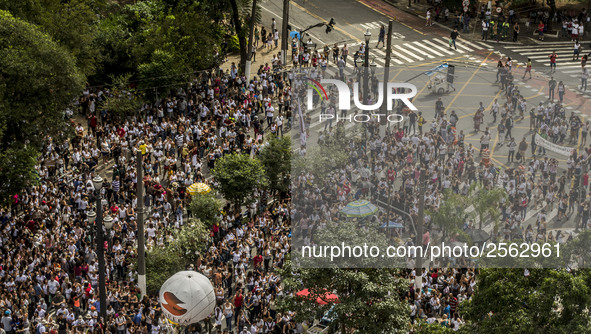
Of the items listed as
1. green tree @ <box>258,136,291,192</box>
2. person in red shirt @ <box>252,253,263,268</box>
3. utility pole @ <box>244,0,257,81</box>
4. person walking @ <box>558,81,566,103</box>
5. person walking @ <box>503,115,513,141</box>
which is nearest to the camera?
person in red shirt @ <box>252,253,263,268</box>

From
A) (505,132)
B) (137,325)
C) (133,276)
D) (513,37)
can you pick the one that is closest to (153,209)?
(133,276)

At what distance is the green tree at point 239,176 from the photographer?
51562mm

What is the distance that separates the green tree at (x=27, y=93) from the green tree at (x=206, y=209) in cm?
819

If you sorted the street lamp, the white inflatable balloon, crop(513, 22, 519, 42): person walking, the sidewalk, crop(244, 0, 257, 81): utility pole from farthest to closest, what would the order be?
the sidewalk, crop(513, 22, 519, 42): person walking, crop(244, 0, 257, 81): utility pole, the white inflatable balloon, the street lamp

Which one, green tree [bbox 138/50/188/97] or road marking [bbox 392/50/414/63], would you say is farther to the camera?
road marking [bbox 392/50/414/63]

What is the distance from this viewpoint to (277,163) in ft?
174

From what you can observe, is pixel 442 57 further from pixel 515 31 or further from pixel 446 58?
pixel 515 31

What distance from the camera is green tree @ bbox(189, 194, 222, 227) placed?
163ft

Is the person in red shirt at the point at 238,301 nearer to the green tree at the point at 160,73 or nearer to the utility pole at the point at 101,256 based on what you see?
the utility pole at the point at 101,256

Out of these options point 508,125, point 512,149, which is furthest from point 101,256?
point 508,125

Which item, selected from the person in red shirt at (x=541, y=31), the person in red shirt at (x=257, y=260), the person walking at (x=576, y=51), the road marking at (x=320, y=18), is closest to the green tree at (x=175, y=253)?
the person in red shirt at (x=257, y=260)

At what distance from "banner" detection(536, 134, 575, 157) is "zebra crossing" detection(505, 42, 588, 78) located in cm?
1905

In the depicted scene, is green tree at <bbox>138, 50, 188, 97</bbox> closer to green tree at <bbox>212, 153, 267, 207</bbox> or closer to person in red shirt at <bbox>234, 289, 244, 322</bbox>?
green tree at <bbox>212, 153, 267, 207</bbox>

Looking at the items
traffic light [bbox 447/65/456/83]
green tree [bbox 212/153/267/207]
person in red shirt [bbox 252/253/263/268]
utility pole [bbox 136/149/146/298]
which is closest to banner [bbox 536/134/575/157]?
traffic light [bbox 447/65/456/83]
